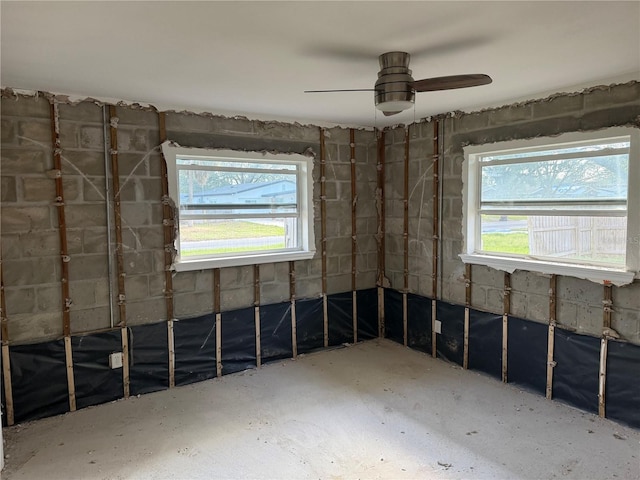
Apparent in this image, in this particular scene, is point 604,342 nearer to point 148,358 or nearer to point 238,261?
point 238,261

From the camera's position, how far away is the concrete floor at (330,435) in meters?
2.74

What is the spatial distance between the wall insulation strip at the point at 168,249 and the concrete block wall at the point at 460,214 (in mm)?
2456

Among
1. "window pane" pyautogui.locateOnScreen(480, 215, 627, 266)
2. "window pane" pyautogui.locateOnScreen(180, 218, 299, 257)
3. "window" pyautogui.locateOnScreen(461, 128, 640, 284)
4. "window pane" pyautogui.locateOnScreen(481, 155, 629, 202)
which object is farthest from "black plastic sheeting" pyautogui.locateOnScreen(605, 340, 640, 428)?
"window pane" pyautogui.locateOnScreen(180, 218, 299, 257)

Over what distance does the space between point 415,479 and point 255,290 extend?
2331 mm

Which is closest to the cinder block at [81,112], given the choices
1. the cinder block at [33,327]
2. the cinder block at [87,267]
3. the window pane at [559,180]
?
the cinder block at [87,267]

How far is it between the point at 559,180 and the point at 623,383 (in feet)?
5.19

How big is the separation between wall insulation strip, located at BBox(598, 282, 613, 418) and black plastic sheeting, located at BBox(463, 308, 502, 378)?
85 centimetres

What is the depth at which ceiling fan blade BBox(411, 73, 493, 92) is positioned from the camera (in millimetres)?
2268

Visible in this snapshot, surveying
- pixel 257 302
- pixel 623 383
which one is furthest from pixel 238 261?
pixel 623 383

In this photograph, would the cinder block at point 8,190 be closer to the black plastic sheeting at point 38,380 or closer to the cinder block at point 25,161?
the cinder block at point 25,161

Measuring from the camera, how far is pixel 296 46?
2.39 meters

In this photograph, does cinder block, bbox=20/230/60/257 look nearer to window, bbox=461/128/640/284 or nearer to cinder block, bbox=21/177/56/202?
cinder block, bbox=21/177/56/202

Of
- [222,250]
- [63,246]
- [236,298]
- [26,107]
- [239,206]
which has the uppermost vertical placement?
[26,107]

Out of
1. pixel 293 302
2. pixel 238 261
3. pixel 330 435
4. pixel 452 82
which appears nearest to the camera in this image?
pixel 452 82
